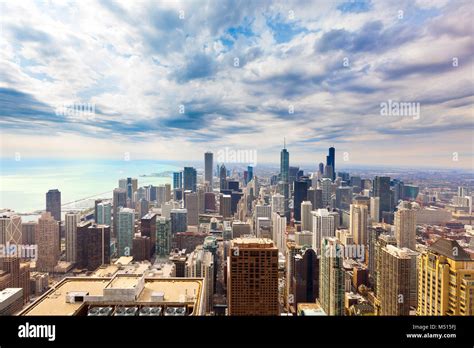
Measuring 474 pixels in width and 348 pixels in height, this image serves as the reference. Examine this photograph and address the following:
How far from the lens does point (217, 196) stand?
3.95 meters

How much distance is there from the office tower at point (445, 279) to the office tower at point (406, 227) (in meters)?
0.69

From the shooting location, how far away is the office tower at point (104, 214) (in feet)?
11.1

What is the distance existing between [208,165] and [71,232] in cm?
202

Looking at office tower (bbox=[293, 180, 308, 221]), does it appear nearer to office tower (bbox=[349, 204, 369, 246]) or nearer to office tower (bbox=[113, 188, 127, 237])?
office tower (bbox=[349, 204, 369, 246])

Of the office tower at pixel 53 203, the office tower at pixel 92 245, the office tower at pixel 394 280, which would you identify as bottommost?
the office tower at pixel 394 280

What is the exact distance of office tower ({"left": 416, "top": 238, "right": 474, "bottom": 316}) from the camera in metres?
2.06

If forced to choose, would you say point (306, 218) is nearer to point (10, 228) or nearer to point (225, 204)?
point (225, 204)

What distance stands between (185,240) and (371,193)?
296cm

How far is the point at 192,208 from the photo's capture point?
432 cm

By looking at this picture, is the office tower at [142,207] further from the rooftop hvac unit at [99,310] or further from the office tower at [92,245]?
the rooftop hvac unit at [99,310]

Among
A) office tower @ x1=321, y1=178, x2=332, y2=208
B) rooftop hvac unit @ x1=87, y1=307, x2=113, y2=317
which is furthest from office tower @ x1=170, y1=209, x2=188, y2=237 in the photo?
office tower @ x1=321, y1=178, x2=332, y2=208

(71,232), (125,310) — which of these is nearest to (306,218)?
(125,310)

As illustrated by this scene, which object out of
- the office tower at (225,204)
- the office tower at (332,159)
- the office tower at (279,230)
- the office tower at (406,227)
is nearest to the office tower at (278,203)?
the office tower at (279,230)

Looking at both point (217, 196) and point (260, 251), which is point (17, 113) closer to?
point (217, 196)
